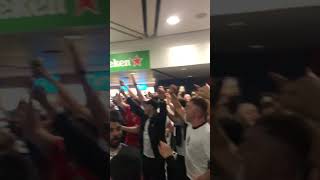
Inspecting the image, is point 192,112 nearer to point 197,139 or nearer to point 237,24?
point 197,139

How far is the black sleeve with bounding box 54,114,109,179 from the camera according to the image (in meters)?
1.67

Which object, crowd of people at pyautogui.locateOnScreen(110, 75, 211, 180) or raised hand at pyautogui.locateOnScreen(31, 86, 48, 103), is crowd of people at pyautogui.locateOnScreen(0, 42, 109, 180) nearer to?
raised hand at pyautogui.locateOnScreen(31, 86, 48, 103)

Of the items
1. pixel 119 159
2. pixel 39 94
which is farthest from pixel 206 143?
pixel 39 94

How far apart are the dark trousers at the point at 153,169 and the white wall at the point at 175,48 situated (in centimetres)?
160

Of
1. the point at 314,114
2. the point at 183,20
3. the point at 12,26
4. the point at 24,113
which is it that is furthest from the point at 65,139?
the point at 183,20

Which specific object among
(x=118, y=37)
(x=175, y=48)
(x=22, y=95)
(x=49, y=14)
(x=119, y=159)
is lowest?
(x=119, y=159)

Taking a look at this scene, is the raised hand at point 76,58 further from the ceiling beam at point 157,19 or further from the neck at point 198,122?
the ceiling beam at point 157,19

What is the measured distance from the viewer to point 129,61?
527 cm

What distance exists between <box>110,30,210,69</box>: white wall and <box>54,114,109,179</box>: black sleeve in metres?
3.16

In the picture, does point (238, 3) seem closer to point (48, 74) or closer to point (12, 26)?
point (48, 74)

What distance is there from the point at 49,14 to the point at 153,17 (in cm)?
229

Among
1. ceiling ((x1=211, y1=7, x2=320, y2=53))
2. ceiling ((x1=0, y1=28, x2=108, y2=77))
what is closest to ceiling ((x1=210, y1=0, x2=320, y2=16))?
ceiling ((x1=211, y1=7, x2=320, y2=53))

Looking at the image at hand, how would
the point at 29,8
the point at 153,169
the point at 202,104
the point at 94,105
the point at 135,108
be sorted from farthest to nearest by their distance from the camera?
the point at 135,108
the point at 153,169
the point at 202,104
the point at 29,8
the point at 94,105

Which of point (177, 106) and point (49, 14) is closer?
point (49, 14)
